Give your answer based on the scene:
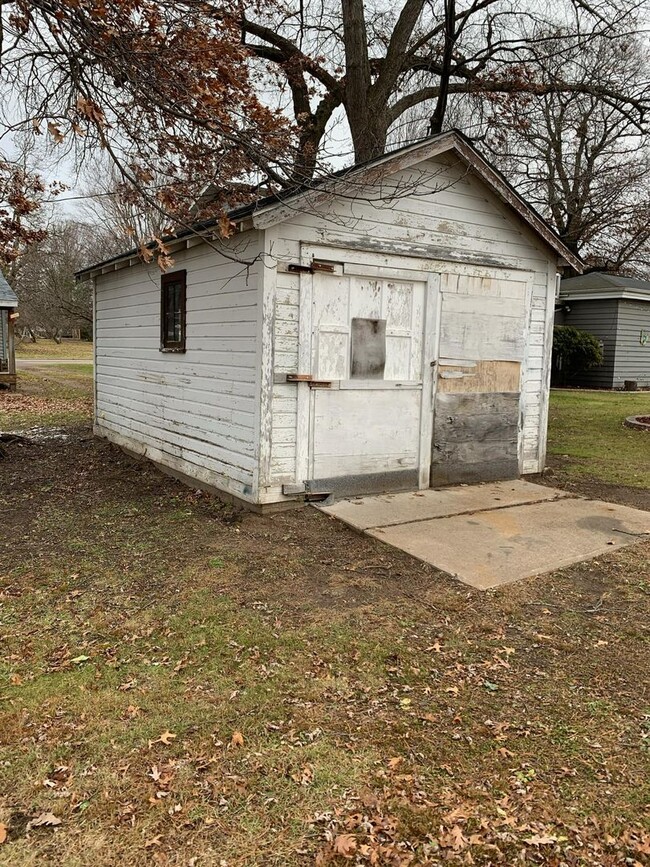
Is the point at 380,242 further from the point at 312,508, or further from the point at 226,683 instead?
the point at 226,683

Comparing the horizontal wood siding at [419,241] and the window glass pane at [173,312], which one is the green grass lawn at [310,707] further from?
the window glass pane at [173,312]

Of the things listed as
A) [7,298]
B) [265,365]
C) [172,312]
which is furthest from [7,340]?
[265,365]

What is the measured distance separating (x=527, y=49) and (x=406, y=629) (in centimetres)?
1480

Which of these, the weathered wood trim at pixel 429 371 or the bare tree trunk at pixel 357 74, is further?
the bare tree trunk at pixel 357 74

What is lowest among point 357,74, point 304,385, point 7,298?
point 304,385

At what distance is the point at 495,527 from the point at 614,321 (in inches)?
675

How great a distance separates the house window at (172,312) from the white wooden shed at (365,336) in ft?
0.08

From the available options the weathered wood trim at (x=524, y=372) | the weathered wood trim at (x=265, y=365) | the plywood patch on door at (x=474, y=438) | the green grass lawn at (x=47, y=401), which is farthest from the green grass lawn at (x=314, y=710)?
the green grass lawn at (x=47, y=401)

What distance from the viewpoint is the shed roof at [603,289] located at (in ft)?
65.5

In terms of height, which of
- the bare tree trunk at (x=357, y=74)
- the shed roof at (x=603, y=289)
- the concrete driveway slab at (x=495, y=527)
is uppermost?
the bare tree trunk at (x=357, y=74)

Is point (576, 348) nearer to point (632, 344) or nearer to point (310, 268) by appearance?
point (632, 344)

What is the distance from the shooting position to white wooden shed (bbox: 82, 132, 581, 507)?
581cm

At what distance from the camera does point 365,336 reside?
20.6 ft

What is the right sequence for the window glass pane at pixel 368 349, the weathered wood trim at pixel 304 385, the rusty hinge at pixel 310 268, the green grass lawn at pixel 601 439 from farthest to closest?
the green grass lawn at pixel 601 439
the window glass pane at pixel 368 349
the weathered wood trim at pixel 304 385
the rusty hinge at pixel 310 268
